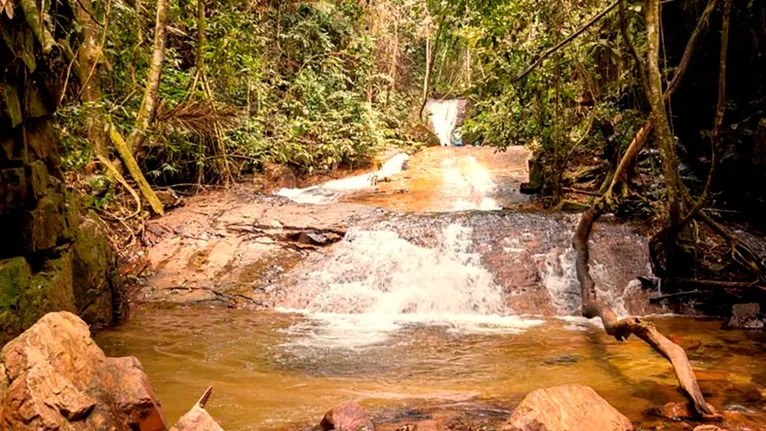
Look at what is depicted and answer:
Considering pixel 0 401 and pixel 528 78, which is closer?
pixel 0 401

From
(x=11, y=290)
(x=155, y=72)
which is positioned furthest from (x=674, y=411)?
(x=155, y=72)

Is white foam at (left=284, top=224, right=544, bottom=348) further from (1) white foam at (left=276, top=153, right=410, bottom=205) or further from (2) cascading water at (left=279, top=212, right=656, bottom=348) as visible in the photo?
(1) white foam at (left=276, top=153, right=410, bottom=205)

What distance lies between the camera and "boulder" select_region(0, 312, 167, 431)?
2.79m

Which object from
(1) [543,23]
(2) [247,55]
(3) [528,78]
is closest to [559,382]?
(3) [528,78]

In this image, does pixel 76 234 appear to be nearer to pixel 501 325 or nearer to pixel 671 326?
pixel 501 325

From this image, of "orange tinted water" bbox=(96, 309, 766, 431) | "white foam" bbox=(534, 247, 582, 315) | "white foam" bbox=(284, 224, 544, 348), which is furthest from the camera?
"white foam" bbox=(534, 247, 582, 315)

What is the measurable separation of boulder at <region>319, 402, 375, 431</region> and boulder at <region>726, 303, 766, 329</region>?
16.4 feet

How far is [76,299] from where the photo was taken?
6164 mm

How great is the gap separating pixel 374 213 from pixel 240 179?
13.6 feet

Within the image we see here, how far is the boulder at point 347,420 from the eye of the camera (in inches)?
137

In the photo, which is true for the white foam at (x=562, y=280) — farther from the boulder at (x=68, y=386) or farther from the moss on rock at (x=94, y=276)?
the boulder at (x=68, y=386)

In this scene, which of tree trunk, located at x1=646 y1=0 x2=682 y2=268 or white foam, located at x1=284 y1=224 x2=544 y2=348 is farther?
white foam, located at x1=284 y1=224 x2=544 y2=348

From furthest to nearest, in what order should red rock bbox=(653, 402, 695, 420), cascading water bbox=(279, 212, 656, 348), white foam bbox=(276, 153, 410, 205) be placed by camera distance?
white foam bbox=(276, 153, 410, 205), cascading water bbox=(279, 212, 656, 348), red rock bbox=(653, 402, 695, 420)

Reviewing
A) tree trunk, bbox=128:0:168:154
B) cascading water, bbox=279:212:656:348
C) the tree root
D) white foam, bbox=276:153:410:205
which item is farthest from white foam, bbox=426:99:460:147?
the tree root
